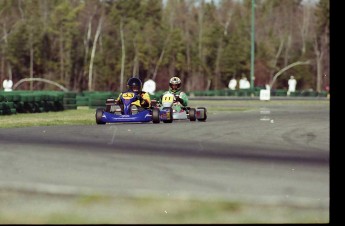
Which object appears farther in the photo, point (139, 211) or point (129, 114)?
point (129, 114)

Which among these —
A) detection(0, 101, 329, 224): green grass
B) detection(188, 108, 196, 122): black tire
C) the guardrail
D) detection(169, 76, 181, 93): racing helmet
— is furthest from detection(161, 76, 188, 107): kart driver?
detection(0, 101, 329, 224): green grass

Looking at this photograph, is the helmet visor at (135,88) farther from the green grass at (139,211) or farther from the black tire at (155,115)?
the green grass at (139,211)

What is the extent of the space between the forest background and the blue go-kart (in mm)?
60128

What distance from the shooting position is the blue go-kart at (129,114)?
19578mm

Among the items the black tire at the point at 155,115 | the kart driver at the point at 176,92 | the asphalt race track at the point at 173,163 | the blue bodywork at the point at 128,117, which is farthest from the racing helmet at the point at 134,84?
the asphalt race track at the point at 173,163

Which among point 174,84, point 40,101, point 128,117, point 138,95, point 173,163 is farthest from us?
point 40,101

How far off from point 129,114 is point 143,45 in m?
65.3

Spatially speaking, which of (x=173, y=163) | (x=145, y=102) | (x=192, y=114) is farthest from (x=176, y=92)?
(x=173, y=163)

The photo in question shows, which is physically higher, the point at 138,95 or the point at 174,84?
the point at 174,84

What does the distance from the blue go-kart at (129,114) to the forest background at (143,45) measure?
6013cm

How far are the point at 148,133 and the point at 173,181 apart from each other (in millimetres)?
7725

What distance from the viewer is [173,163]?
10.4 metres

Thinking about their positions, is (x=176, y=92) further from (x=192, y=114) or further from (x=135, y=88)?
(x=135, y=88)

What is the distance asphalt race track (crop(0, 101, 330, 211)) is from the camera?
7969mm
